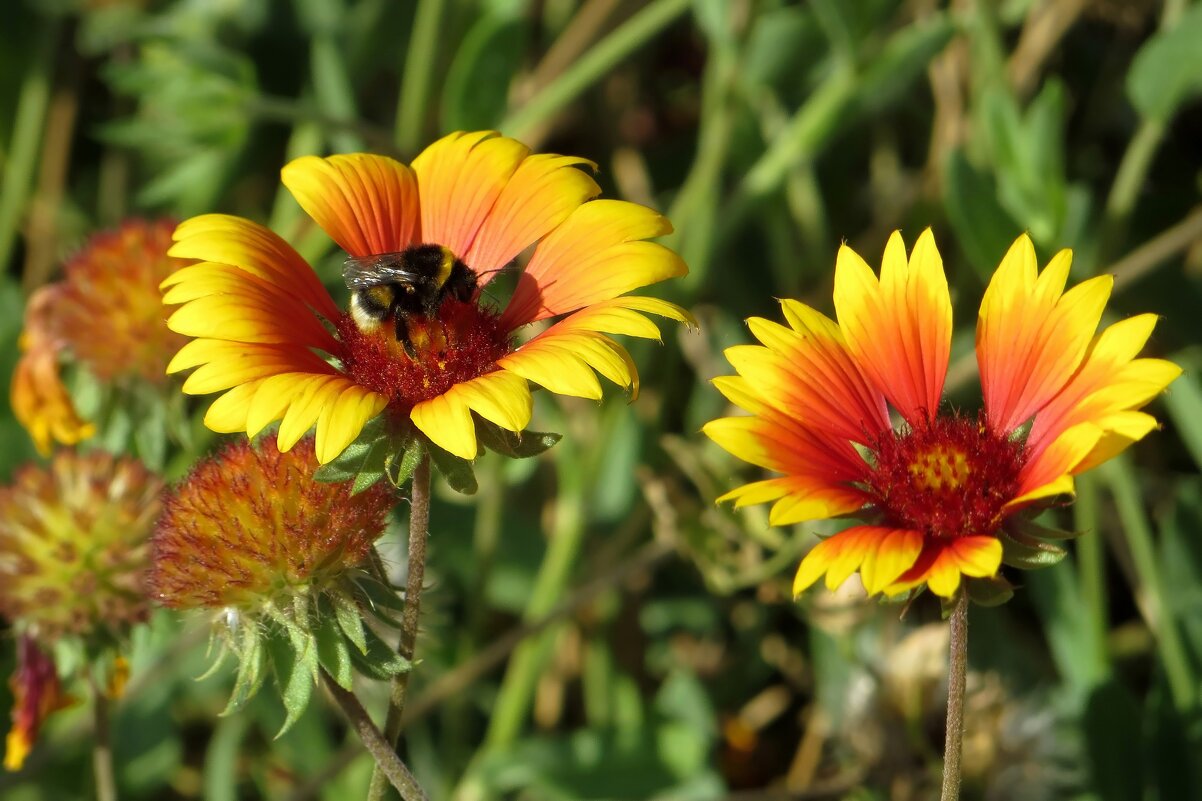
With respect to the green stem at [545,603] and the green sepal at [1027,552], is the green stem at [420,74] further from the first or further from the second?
the green sepal at [1027,552]

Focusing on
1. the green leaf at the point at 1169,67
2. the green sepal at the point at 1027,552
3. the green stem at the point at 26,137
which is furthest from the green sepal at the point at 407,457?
the green stem at the point at 26,137

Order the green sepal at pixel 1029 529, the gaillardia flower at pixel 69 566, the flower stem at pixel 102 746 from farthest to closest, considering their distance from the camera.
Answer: the gaillardia flower at pixel 69 566 < the flower stem at pixel 102 746 < the green sepal at pixel 1029 529

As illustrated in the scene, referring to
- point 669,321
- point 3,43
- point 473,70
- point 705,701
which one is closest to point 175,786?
point 705,701

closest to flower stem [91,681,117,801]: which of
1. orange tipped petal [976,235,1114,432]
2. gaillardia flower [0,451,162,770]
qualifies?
gaillardia flower [0,451,162,770]

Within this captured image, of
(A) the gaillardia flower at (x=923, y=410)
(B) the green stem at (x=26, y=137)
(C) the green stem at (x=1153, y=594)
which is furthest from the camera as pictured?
(B) the green stem at (x=26, y=137)

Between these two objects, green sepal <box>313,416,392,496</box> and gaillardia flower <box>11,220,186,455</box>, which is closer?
green sepal <box>313,416,392,496</box>

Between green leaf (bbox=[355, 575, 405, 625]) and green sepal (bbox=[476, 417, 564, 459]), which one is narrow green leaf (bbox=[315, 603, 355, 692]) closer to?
green leaf (bbox=[355, 575, 405, 625])

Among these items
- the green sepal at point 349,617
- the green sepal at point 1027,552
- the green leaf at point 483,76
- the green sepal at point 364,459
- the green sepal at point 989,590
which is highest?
the green leaf at point 483,76
